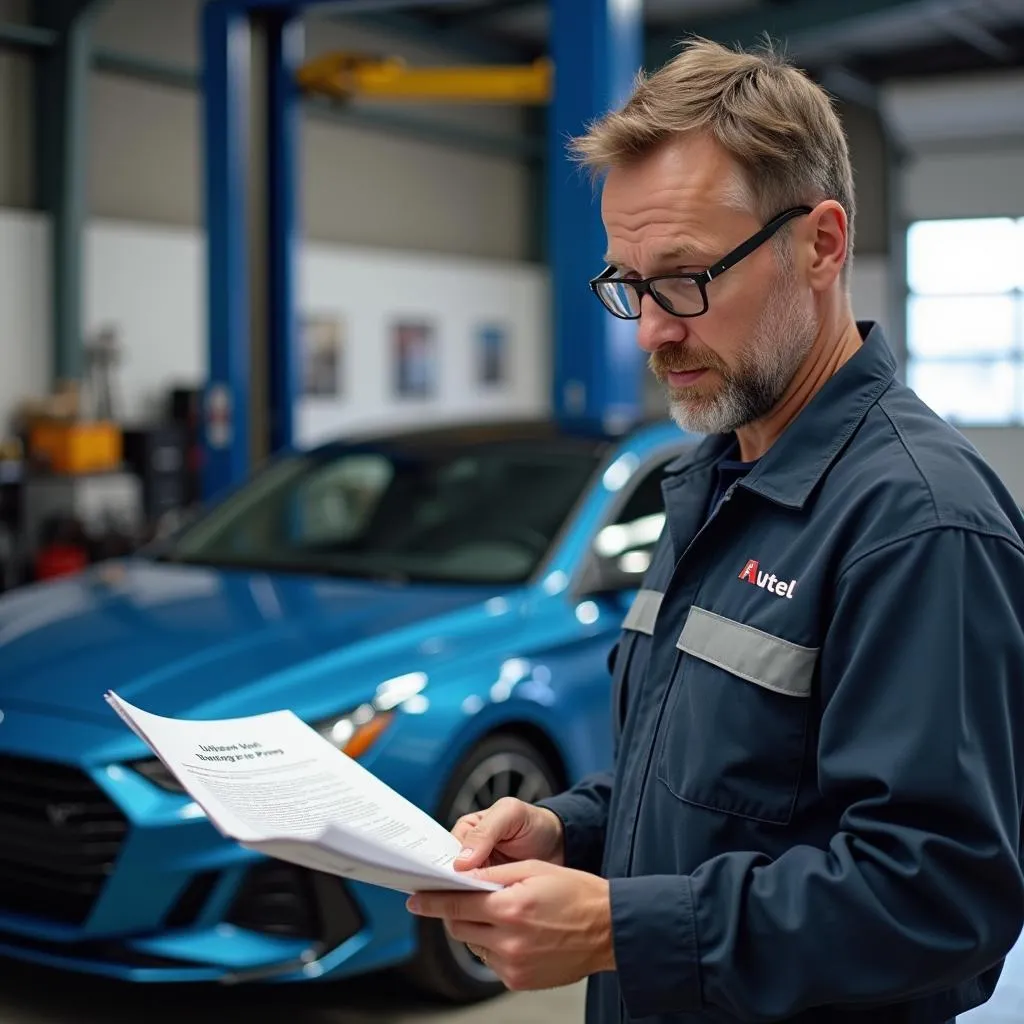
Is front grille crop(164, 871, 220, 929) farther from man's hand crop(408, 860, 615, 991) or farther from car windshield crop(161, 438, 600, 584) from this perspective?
man's hand crop(408, 860, 615, 991)

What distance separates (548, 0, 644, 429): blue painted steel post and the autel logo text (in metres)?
4.37

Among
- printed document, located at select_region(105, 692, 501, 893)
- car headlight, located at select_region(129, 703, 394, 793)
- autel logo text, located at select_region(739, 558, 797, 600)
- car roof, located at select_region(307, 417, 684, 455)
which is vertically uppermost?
car roof, located at select_region(307, 417, 684, 455)

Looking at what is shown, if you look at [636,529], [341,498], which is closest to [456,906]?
[636,529]

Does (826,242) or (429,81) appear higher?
(429,81)

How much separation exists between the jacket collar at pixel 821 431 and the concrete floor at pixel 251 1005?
226cm

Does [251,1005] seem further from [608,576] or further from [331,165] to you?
[331,165]

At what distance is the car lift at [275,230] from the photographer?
5.83 meters

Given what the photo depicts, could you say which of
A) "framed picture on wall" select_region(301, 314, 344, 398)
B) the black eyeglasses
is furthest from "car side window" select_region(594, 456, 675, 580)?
"framed picture on wall" select_region(301, 314, 344, 398)

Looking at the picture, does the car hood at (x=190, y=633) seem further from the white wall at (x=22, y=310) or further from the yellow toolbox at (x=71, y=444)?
the white wall at (x=22, y=310)

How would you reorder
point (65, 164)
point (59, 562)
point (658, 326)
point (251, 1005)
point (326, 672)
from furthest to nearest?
1. point (65, 164)
2. point (59, 562)
3. point (251, 1005)
4. point (326, 672)
5. point (658, 326)

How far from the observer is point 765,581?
1.30 m

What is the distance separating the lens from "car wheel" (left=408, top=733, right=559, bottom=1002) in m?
3.16

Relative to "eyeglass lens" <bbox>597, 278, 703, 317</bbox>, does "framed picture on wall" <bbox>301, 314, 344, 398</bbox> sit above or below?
above

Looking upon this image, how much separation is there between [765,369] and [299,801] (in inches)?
24.2
